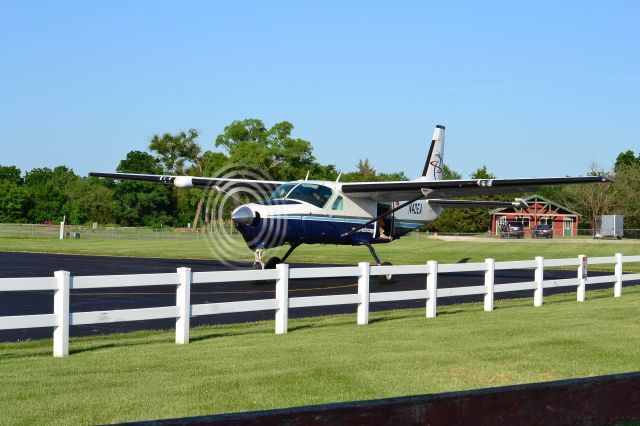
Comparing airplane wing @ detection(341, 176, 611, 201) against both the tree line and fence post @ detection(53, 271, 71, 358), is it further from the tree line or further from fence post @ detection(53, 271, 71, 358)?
the tree line

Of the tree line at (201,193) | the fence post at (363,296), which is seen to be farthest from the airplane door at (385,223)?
the tree line at (201,193)

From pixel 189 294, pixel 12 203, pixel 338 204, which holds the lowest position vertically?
pixel 189 294

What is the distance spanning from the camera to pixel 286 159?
4291 inches

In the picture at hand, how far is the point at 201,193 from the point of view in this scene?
360 ft

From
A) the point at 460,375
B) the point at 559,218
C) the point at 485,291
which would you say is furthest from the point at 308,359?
the point at 559,218

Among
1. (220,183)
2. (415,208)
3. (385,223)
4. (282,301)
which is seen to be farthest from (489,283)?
(220,183)

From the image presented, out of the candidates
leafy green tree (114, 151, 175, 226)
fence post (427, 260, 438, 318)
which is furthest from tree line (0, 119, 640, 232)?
fence post (427, 260, 438, 318)

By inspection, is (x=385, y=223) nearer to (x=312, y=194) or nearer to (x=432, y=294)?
(x=312, y=194)

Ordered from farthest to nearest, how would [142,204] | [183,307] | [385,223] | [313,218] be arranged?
1. [142,204]
2. [385,223]
3. [313,218]
4. [183,307]

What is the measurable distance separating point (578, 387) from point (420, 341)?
25.2 feet

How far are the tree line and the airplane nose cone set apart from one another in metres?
72.7

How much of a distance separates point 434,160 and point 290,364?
26437 mm

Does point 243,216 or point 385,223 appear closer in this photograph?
point 243,216

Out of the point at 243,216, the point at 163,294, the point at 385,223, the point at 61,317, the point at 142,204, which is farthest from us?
the point at 142,204
